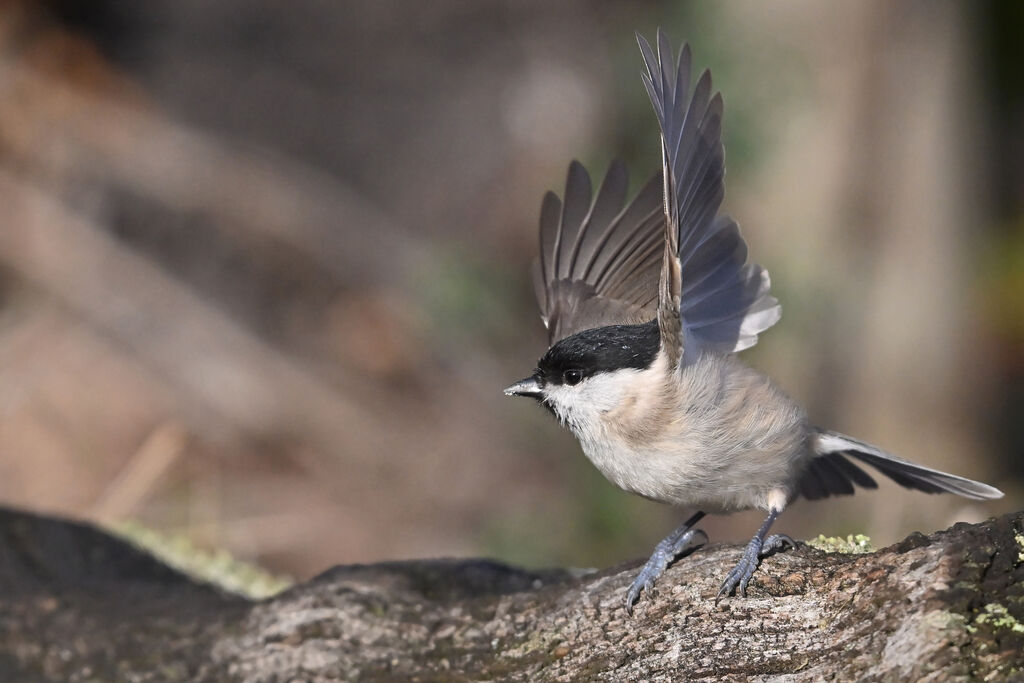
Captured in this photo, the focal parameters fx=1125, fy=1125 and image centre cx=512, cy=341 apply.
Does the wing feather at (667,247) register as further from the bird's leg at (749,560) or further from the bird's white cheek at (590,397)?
the bird's leg at (749,560)

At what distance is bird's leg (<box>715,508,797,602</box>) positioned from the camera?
99.4 inches

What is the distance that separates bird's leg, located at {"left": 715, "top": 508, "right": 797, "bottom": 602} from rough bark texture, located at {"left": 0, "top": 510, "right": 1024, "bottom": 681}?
0.02 metres

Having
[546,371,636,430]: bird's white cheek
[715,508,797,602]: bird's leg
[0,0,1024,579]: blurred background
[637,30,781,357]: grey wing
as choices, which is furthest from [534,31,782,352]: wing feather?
[0,0,1024,579]: blurred background

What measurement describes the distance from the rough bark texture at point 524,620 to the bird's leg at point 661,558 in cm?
3

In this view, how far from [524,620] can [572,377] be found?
2.25ft

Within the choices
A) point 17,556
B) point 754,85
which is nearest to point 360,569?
point 17,556

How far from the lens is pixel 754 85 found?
560cm

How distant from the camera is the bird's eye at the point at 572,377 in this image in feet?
10.1

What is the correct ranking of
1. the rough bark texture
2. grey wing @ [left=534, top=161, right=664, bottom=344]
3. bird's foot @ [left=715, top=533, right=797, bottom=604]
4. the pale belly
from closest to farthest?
the rough bark texture, bird's foot @ [left=715, top=533, right=797, bottom=604], the pale belly, grey wing @ [left=534, top=161, right=664, bottom=344]

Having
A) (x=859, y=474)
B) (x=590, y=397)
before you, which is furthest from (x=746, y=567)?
(x=859, y=474)

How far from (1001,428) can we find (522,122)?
4.07 meters

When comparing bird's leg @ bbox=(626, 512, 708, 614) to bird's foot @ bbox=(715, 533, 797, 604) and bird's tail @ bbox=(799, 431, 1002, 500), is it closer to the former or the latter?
bird's foot @ bbox=(715, 533, 797, 604)

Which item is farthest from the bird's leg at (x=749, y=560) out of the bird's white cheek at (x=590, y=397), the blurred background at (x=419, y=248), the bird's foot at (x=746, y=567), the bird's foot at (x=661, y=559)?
the blurred background at (x=419, y=248)

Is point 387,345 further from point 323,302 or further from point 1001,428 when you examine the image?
point 1001,428
